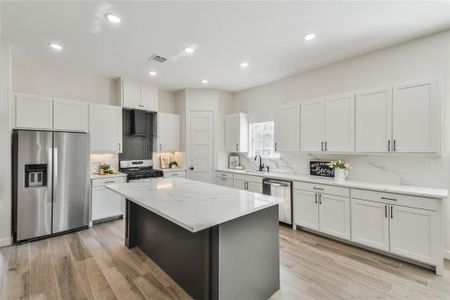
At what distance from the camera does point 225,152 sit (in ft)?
18.3

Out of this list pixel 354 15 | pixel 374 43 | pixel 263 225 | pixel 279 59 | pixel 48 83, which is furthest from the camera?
pixel 48 83

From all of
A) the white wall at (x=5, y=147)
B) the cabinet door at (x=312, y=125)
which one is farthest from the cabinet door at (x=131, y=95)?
the cabinet door at (x=312, y=125)

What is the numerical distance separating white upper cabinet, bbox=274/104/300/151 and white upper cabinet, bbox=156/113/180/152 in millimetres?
2538

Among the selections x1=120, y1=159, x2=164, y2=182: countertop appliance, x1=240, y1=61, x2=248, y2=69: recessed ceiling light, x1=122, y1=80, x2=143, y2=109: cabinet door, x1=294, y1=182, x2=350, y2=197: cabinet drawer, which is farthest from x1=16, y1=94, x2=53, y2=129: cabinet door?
x1=294, y1=182, x2=350, y2=197: cabinet drawer

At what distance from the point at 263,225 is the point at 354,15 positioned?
2.51 metres

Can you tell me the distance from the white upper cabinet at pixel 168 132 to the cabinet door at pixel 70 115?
1.52 m

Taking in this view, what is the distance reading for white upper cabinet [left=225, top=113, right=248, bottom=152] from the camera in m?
5.20

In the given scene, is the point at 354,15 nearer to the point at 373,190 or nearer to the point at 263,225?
the point at 373,190

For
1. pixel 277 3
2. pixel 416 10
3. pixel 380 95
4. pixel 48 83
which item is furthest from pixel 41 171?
pixel 416 10

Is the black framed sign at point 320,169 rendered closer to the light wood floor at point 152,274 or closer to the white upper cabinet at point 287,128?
the white upper cabinet at point 287,128

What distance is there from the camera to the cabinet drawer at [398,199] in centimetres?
243

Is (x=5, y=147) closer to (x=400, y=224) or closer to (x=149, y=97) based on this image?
(x=149, y=97)

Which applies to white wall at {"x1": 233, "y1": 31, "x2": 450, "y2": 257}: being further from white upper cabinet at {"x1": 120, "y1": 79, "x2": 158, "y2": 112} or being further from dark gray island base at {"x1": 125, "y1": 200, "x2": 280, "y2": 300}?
white upper cabinet at {"x1": 120, "y1": 79, "x2": 158, "y2": 112}

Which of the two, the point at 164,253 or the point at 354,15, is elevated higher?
the point at 354,15
